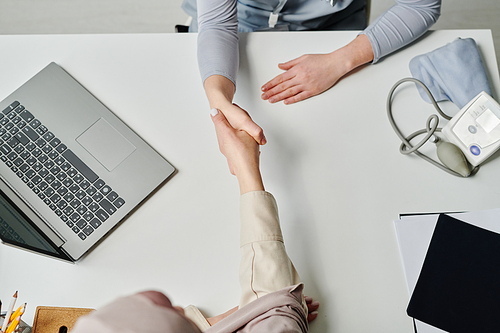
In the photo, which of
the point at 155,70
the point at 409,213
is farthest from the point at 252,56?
the point at 409,213

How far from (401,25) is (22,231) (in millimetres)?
929

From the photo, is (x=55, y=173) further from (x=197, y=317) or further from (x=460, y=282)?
(x=460, y=282)

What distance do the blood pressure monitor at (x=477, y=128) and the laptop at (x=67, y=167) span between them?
24.4 inches

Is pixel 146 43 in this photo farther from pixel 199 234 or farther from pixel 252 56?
pixel 199 234

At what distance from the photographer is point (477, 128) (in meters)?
0.74

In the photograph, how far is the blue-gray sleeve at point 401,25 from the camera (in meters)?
0.87

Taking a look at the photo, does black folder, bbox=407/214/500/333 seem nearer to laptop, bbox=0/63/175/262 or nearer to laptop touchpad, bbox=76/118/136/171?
laptop, bbox=0/63/175/262

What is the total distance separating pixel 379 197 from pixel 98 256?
0.59m

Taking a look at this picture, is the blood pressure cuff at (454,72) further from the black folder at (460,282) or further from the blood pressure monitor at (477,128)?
the black folder at (460,282)

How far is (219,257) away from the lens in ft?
2.41

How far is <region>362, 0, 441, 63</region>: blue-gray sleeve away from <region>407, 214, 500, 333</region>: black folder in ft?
1.41

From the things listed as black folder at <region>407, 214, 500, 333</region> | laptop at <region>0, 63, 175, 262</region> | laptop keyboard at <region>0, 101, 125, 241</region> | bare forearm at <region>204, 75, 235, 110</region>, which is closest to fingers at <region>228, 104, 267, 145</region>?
bare forearm at <region>204, 75, 235, 110</region>

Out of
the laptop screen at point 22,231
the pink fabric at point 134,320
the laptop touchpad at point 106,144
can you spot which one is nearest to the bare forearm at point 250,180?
the laptop touchpad at point 106,144

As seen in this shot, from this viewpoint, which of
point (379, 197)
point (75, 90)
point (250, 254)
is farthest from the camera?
point (75, 90)
